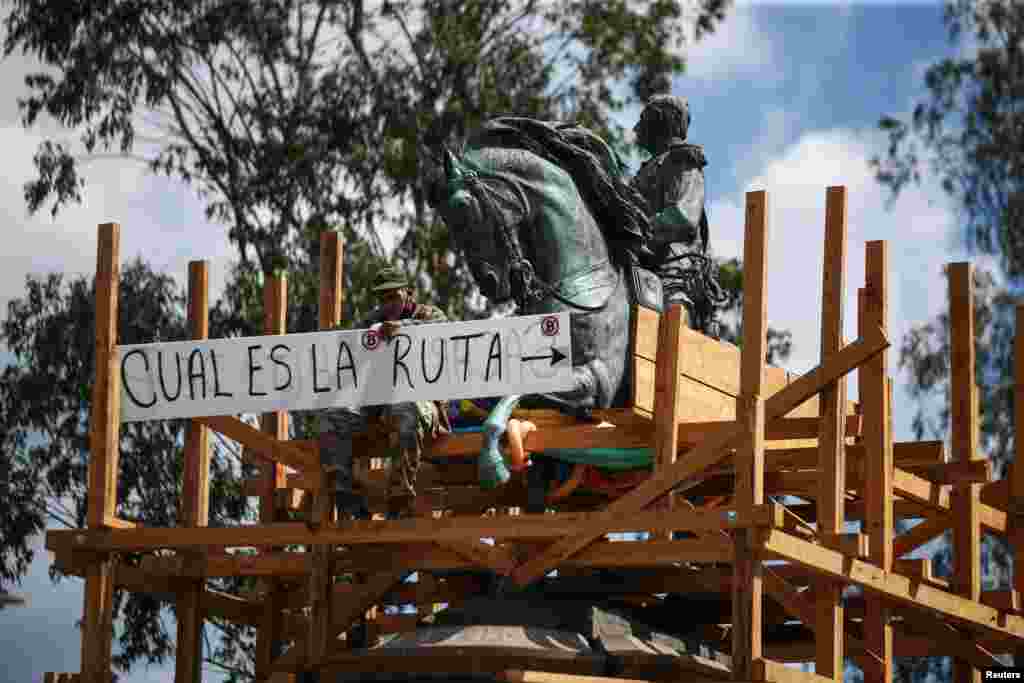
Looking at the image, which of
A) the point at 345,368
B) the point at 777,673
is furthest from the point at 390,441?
the point at 777,673

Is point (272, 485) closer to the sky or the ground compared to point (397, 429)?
closer to the ground

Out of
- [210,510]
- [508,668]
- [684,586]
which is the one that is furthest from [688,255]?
[210,510]

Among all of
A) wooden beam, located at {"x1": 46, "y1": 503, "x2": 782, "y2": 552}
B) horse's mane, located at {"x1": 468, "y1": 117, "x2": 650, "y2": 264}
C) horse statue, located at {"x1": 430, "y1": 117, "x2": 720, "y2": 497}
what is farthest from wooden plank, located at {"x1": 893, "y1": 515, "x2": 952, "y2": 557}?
wooden beam, located at {"x1": 46, "y1": 503, "x2": 782, "y2": 552}

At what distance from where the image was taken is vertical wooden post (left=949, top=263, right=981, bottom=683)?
56.8 ft

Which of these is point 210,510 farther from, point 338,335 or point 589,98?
point 338,335

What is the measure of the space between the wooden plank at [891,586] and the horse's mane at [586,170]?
299 centimetres

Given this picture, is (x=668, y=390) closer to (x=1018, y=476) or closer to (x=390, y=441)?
(x=390, y=441)

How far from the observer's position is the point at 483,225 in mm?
16984

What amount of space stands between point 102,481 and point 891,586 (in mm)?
4969

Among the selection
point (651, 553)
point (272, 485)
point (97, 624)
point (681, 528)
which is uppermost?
point (272, 485)

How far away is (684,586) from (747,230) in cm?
267

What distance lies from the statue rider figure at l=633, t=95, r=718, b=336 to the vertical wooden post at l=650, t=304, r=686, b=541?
6.76ft

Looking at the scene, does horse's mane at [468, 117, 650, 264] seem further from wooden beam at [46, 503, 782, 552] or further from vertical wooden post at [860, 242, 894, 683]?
wooden beam at [46, 503, 782, 552]

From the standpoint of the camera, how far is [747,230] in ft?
51.2
